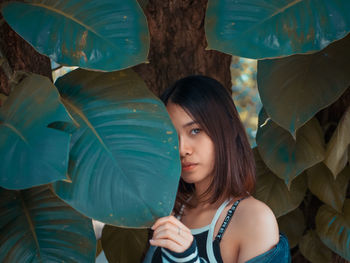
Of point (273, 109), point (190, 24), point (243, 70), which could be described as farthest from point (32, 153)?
point (243, 70)

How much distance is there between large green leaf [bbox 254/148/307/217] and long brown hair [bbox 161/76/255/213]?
1.19 ft

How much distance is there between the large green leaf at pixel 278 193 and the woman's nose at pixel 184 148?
0.54 meters

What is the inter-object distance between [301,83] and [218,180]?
396 mm

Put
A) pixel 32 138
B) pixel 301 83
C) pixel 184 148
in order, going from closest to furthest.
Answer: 1. pixel 32 138
2. pixel 184 148
3. pixel 301 83

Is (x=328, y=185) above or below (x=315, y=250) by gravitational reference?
above

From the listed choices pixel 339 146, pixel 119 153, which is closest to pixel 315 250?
pixel 339 146

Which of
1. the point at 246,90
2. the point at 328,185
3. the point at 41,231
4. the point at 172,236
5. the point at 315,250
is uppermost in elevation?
the point at 172,236

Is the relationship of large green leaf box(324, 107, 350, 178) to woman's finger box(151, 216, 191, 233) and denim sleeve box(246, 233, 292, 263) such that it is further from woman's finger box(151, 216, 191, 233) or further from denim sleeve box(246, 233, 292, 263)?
woman's finger box(151, 216, 191, 233)

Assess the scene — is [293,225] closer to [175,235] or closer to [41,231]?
[175,235]

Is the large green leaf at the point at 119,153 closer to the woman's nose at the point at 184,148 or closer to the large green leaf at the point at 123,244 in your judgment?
the woman's nose at the point at 184,148

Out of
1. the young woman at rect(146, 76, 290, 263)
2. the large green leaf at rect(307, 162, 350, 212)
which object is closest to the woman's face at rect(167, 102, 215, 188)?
the young woman at rect(146, 76, 290, 263)

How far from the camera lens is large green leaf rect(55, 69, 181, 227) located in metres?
0.95

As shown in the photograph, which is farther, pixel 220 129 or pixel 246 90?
pixel 246 90

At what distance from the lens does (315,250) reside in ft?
5.71
